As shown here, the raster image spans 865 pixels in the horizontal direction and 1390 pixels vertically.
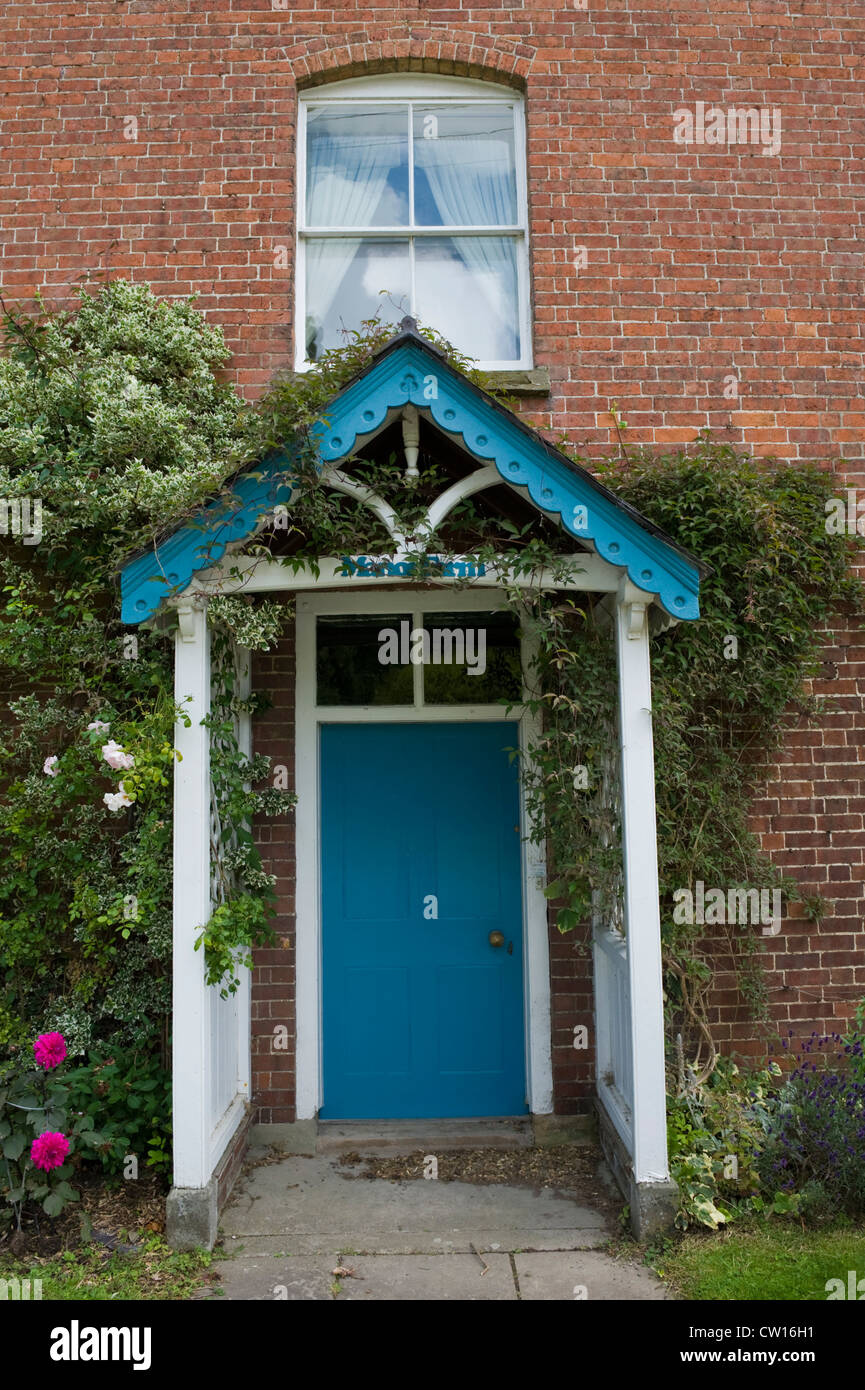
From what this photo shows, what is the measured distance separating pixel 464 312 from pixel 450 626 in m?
2.04

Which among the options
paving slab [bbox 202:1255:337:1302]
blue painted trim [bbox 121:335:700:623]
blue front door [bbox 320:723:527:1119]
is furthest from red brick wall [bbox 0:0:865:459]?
paving slab [bbox 202:1255:337:1302]

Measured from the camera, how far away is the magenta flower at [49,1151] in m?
4.19

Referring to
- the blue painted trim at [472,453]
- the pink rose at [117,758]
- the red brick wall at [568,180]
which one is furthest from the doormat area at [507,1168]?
the red brick wall at [568,180]

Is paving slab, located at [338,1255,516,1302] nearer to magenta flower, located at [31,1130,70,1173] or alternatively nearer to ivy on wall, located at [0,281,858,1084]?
magenta flower, located at [31,1130,70,1173]

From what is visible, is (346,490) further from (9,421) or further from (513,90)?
(513,90)

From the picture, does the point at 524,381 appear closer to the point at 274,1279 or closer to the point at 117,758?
the point at 117,758

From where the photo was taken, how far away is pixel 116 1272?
400 cm

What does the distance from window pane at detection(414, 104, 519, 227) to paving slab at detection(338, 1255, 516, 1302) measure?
5.84m

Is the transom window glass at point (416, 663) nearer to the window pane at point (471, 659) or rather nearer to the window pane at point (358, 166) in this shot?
the window pane at point (471, 659)

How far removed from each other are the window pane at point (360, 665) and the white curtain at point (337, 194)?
2051 mm

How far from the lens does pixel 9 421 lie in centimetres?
536

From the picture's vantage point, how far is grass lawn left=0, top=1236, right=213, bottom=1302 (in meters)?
3.87

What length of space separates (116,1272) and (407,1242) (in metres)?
1.26

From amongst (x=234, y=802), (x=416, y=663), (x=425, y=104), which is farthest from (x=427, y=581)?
(x=425, y=104)
